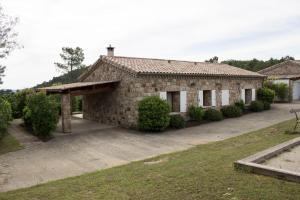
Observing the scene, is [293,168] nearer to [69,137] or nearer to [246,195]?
[246,195]

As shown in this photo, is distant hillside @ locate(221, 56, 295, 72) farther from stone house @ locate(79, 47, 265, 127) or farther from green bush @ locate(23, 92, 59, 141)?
green bush @ locate(23, 92, 59, 141)

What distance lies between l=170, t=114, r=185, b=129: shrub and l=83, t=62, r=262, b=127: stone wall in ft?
5.51

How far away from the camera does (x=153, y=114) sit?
42.7 feet

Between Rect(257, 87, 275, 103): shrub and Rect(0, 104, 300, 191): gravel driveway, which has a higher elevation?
Rect(257, 87, 275, 103): shrub

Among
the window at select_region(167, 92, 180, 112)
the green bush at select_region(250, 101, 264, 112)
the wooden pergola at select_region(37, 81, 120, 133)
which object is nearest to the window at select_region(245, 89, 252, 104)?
the green bush at select_region(250, 101, 264, 112)

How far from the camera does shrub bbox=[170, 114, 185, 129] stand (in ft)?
46.5

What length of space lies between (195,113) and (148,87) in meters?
3.54

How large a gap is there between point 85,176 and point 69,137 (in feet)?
20.2

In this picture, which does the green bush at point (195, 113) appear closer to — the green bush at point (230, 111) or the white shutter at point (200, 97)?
the white shutter at point (200, 97)

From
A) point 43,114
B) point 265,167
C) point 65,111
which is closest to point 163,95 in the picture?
point 65,111

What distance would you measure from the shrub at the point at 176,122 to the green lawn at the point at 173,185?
23.4 feet

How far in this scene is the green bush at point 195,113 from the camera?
15.6m

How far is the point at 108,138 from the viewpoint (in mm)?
12094

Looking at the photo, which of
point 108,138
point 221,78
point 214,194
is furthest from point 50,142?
point 221,78
